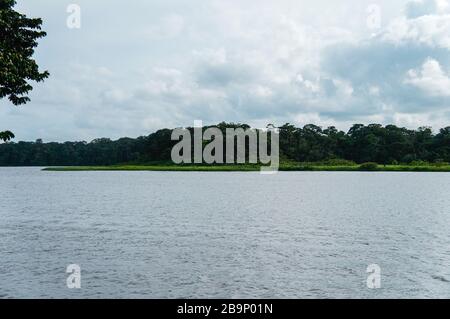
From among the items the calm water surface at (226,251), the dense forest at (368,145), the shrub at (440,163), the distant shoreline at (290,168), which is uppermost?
the dense forest at (368,145)

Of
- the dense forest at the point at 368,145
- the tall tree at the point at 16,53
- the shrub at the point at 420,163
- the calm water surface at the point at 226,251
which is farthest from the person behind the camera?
the dense forest at the point at 368,145

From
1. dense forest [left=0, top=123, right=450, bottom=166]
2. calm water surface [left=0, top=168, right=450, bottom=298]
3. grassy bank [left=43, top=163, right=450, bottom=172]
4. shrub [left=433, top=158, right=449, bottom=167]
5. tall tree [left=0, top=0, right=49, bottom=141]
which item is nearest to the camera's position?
calm water surface [left=0, top=168, right=450, bottom=298]

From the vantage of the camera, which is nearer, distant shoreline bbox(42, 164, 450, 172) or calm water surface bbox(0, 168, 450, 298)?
calm water surface bbox(0, 168, 450, 298)

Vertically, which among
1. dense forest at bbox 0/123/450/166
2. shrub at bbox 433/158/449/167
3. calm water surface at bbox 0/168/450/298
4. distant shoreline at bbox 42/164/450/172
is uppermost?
dense forest at bbox 0/123/450/166

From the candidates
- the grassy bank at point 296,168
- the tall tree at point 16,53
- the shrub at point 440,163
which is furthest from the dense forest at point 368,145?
Answer: the tall tree at point 16,53

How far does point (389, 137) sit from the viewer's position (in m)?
182

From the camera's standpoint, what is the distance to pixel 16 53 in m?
27.4

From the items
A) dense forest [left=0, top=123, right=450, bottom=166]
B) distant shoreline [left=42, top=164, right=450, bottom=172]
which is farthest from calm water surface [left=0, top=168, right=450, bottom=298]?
dense forest [left=0, top=123, right=450, bottom=166]

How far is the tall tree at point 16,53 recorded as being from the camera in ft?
86.5

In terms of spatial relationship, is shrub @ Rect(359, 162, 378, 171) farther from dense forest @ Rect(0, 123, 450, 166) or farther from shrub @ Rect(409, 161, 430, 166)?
dense forest @ Rect(0, 123, 450, 166)

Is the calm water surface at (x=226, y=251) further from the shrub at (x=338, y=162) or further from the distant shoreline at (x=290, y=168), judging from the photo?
the shrub at (x=338, y=162)

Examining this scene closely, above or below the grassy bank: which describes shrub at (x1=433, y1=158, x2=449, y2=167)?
above

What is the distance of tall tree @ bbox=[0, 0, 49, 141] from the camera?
86.5ft
